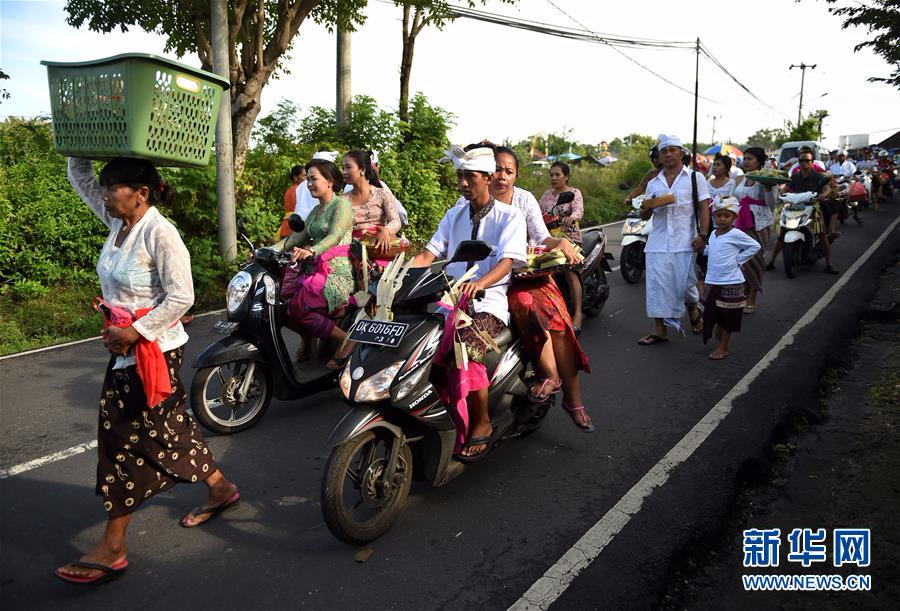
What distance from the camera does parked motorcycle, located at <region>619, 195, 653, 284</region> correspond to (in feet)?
32.8

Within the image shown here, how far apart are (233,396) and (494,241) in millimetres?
2128

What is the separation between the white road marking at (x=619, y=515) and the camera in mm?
2869

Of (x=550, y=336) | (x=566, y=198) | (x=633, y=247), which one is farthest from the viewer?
(x=633, y=247)

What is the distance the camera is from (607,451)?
14.2 ft

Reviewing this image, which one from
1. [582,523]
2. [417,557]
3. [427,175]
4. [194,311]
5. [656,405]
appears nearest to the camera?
[417,557]

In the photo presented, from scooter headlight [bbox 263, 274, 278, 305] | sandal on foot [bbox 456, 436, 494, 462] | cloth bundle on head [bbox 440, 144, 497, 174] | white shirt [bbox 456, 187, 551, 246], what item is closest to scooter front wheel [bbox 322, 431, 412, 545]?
sandal on foot [bbox 456, 436, 494, 462]

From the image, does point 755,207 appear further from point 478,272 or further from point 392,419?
point 392,419

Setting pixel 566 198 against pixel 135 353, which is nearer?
pixel 135 353

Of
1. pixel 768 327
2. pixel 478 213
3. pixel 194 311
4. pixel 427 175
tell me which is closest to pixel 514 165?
pixel 478 213

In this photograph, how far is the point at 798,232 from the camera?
1043cm

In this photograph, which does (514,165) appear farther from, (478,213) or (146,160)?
(146,160)

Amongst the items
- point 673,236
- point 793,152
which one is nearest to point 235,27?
point 673,236

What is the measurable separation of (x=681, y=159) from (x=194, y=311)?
19.8ft

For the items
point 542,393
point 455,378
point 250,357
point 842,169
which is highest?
point 842,169
